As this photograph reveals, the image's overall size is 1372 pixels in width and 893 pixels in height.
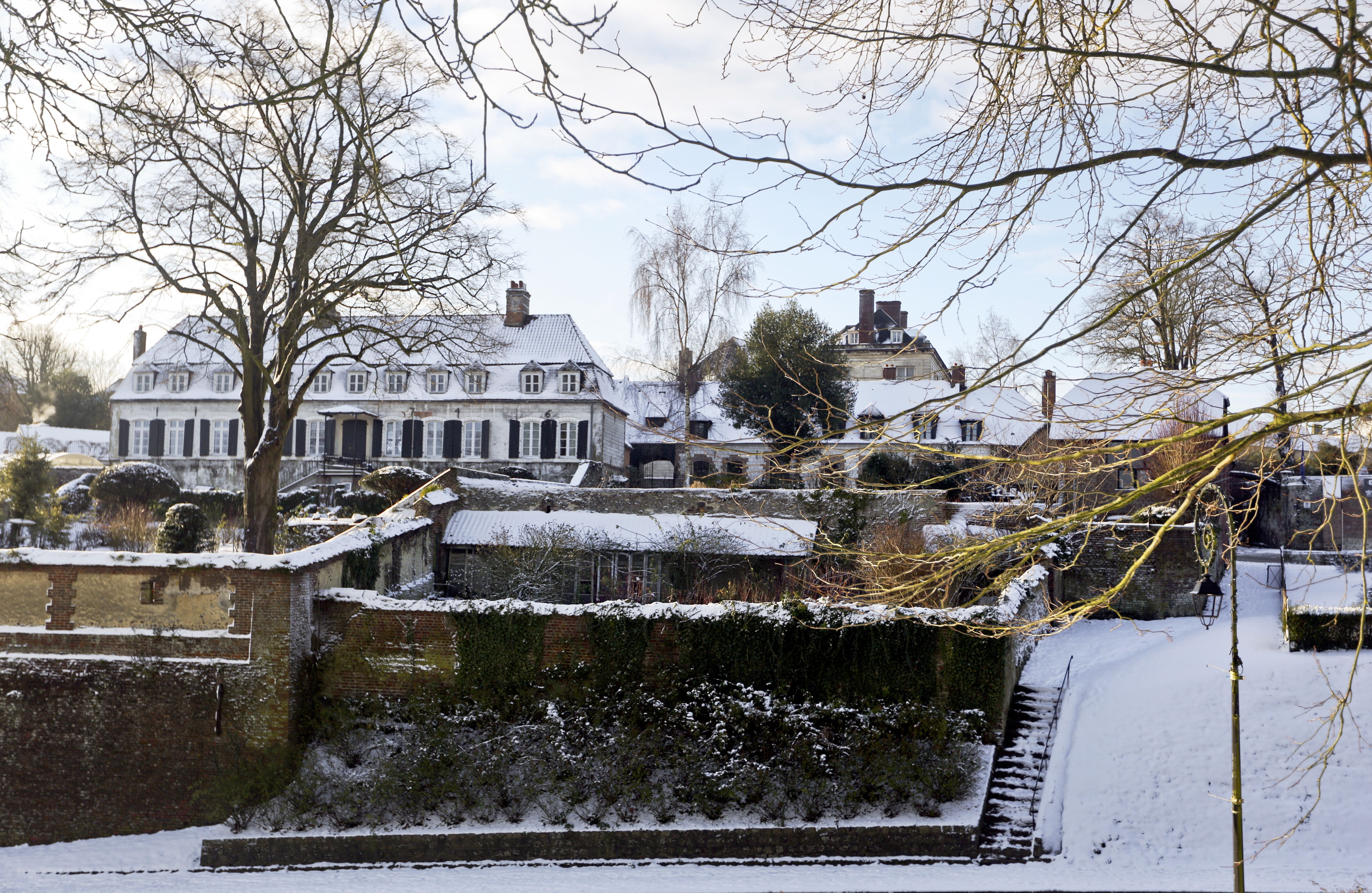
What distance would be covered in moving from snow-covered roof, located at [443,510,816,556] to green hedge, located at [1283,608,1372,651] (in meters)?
8.64

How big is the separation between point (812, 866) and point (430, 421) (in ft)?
79.5

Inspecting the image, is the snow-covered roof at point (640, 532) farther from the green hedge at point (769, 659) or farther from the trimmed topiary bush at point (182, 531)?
the green hedge at point (769, 659)

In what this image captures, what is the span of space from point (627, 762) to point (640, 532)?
8.78 metres

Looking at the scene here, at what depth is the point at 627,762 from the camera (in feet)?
41.1

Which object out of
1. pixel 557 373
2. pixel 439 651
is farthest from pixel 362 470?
pixel 439 651

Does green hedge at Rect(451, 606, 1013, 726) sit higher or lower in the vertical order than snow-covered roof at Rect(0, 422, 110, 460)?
lower

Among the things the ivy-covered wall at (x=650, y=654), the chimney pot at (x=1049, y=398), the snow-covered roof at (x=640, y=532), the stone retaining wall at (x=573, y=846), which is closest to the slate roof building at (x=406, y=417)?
the snow-covered roof at (x=640, y=532)

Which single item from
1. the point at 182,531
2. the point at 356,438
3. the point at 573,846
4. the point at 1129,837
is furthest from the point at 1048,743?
the point at 356,438

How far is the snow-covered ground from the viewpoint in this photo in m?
10.9

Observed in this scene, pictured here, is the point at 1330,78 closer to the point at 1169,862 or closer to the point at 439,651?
the point at 1169,862

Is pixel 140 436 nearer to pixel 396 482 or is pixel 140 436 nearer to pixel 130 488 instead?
pixel 130 488

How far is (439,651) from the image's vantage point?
537 inches

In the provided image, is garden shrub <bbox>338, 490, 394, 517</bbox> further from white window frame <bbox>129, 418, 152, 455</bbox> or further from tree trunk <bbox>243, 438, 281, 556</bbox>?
white window frame <bbox>129, 418, 152, 455</bbox>

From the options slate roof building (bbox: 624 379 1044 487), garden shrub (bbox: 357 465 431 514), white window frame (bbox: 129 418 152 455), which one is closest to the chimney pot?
slate roof building (bbox: 624 379 1044 487)
